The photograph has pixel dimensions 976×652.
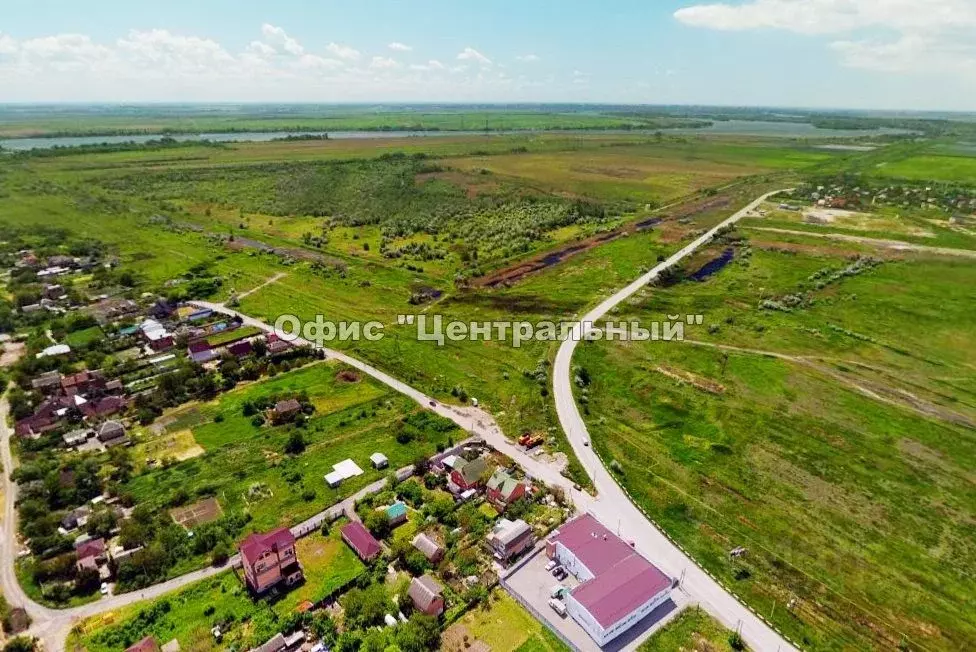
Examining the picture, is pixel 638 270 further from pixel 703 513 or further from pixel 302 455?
pixel 302 455

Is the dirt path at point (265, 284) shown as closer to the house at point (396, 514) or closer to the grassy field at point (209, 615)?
the house at point (396, 514)

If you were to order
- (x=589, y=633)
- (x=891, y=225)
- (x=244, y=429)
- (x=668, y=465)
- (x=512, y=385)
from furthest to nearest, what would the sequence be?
1. (x=891, y=225)
2. (x=512, y=385)
3. (x=244, y=429)
4. (x=668, y=465)
5. (x=589, y=633)

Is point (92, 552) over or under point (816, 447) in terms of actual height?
under

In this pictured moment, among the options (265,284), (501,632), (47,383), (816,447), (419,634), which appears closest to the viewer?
(419,634)

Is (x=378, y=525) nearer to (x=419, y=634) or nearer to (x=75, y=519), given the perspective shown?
(x=419, y=634)

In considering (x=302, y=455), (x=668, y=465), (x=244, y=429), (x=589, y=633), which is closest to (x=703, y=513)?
(x=668, y=465)

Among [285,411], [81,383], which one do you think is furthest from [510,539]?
[81,383]

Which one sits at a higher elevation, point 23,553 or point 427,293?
point 427,293
